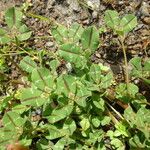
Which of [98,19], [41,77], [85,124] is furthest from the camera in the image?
[98,19]

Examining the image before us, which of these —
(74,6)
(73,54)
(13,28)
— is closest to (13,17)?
(13,28)

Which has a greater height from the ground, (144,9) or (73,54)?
(144,9)

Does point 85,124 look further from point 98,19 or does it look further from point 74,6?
point 74,6

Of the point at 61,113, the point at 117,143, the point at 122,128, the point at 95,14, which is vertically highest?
the point at 95,14

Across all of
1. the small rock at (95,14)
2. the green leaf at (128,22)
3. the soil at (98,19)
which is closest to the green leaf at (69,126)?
the soil at (98,19)

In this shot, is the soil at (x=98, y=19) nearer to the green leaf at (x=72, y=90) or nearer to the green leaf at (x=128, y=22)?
the green leaf at (x=128, y=22)

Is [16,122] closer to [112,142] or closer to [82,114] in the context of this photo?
[82,114]

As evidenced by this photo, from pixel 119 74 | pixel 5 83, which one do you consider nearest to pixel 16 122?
pixel 5 83

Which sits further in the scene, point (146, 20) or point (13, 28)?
point (146, 20)
